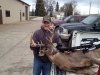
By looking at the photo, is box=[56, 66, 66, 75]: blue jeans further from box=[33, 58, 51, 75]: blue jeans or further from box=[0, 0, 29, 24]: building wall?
box=[0, 0, 29, 24]: building wall

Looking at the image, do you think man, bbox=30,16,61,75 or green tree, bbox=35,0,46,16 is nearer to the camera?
man, bbox=30,16,61,75

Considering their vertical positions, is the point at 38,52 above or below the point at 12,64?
above

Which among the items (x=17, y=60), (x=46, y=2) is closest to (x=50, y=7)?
(x=46, y=2)

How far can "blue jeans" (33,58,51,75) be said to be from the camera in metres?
4.89

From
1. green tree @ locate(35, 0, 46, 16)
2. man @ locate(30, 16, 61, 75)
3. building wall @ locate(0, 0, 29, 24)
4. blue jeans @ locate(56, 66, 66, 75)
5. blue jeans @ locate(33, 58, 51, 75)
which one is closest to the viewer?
blue jeans @ locate(56, 66, 66, 75)

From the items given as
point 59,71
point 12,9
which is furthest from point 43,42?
point 12,9

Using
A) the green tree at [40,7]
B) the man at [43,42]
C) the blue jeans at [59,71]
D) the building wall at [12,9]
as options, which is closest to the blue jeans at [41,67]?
the man at [43,42]

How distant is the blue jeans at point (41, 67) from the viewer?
4891 mm

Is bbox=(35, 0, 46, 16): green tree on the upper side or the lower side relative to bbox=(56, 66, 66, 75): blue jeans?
upper

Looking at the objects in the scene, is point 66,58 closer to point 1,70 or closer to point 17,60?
point 1,70

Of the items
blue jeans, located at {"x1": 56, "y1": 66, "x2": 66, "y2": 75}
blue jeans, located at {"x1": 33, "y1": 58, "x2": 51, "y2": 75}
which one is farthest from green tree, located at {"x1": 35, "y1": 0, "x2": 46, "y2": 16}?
blue jeans, located at {"x1": 56, "y1": 66, "x2": 66, "y2": 75}

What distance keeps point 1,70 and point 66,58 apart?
425 cm

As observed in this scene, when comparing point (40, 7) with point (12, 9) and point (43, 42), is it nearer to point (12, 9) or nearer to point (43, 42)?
point (12, 9)

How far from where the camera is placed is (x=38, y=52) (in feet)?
15.8
